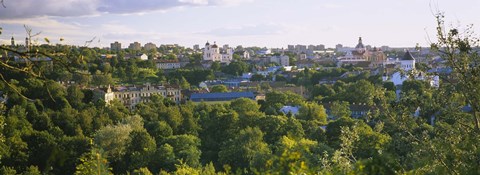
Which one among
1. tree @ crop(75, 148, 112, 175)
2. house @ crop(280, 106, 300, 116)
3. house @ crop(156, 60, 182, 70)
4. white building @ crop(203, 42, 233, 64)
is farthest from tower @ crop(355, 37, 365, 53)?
tree @ crop(75, 148, 112, 175)

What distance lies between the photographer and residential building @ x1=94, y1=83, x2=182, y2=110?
4103 cm

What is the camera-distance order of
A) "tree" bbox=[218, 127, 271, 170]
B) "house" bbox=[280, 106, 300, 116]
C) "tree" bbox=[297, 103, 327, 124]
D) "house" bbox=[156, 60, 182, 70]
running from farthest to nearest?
"house" bbox=[156, 60, 182, 70] → "house" bbox=[280, 106, 300, 116] → "tree" bbox=[297, 103, 327, 124] → "tree" bbox=[218, 127, 271, 170]

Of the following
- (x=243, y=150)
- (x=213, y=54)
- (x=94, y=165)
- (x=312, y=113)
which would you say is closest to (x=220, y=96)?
(x=312, y=113)

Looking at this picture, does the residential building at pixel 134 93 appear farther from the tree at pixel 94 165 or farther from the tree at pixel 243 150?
the tree at pixel 94 165

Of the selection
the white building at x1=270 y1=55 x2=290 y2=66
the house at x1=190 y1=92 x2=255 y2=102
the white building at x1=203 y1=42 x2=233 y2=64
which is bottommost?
the house at x1=190 y1=92 x2=255 y2=102

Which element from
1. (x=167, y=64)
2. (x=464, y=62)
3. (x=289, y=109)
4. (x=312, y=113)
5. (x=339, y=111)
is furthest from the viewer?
(x=167, y=64)

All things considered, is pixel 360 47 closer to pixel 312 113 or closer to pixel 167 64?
pixel 167 64

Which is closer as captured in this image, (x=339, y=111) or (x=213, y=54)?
(x=339, y=111)

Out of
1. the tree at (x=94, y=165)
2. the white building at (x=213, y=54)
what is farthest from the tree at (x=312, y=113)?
the white building at (x=213, y=54)

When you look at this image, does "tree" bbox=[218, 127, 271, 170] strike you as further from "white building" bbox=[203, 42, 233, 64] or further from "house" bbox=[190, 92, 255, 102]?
"white building" bbox=[203, 42, 233, 64]

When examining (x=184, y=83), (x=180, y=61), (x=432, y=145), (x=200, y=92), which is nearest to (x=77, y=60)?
(x=432, y=145)

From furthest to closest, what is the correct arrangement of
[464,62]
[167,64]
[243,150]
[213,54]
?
1. [213,54]
2. [167,64]
3. [243,150]
4. [464,62]

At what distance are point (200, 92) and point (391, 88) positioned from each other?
536 inches

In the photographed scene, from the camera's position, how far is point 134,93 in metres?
45.0
